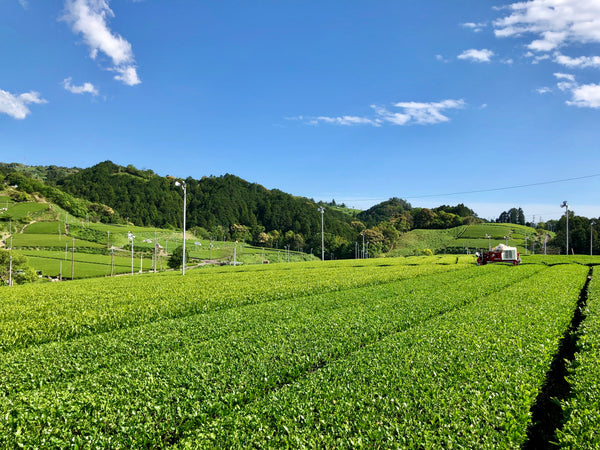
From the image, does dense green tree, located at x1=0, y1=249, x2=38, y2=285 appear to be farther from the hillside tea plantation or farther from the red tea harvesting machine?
the red tea harvesting machine

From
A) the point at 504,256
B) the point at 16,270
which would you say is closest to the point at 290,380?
the point at 504,256

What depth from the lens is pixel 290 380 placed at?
8.43m

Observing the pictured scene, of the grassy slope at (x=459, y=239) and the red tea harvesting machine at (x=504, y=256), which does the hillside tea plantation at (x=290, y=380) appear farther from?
the grassy slope at (x=459, y=239)

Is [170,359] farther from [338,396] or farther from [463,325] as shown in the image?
[463,325]

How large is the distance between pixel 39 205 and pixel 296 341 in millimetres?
170302

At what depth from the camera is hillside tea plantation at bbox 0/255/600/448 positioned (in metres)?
5.72

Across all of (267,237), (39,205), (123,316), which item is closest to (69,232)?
(39,205)

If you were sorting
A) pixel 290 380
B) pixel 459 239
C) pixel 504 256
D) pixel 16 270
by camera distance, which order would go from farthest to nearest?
pixel 459 239 < pixel 16 270 < pixel 504 256 < pixel 290 380

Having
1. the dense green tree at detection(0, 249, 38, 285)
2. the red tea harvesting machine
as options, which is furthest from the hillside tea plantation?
the dense green tree at detection(0, 249, 38, 285)

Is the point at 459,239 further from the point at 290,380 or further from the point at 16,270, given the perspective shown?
the point at 290,380

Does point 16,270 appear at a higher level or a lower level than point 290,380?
lower

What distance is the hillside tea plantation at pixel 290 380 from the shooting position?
5723 millimetres

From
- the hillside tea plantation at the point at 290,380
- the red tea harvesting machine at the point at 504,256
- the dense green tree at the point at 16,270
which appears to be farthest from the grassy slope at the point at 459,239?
the hillside tea plantation at the point at 290,380

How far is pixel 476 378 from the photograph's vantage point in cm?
750
